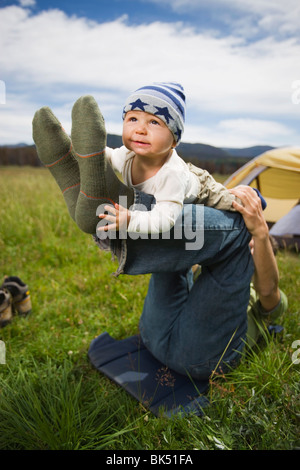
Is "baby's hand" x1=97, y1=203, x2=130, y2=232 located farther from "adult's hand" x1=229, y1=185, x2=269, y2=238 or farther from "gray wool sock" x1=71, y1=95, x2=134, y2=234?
"adult's hand" x1=229, y1=185, x2=269, y2=238

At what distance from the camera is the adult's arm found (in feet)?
5.73

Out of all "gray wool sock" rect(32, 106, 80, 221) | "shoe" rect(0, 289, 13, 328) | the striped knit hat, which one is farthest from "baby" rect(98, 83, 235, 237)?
"shoe" rect(0, 289, 13, 328)

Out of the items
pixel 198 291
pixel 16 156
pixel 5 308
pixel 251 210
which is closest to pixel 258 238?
pixel 251 210

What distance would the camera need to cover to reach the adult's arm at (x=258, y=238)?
1747 millimetres

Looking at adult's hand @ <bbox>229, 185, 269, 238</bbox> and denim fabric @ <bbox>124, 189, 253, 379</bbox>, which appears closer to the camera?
denim fabric @ <bbox>124, 189, 253, 379</bbox>

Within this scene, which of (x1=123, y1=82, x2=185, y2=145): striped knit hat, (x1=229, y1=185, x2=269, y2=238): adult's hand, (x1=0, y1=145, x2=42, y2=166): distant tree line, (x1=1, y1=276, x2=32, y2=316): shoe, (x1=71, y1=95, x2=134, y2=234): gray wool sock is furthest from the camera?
(x1=0, y1=145, x2=42, y2=166): distant tree line

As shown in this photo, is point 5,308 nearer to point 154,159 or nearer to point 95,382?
point 95,382

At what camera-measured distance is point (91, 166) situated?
4.43 feet

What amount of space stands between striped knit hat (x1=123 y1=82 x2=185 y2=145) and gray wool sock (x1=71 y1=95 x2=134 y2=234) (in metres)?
0.20

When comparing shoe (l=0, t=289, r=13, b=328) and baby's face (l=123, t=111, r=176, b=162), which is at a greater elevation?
baby's face (l=123, t=111, r=176, b=162)

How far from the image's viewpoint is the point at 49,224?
443 centimetres

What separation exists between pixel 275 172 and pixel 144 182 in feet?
14.4

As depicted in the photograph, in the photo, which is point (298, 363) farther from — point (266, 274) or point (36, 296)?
point (36, 296)
